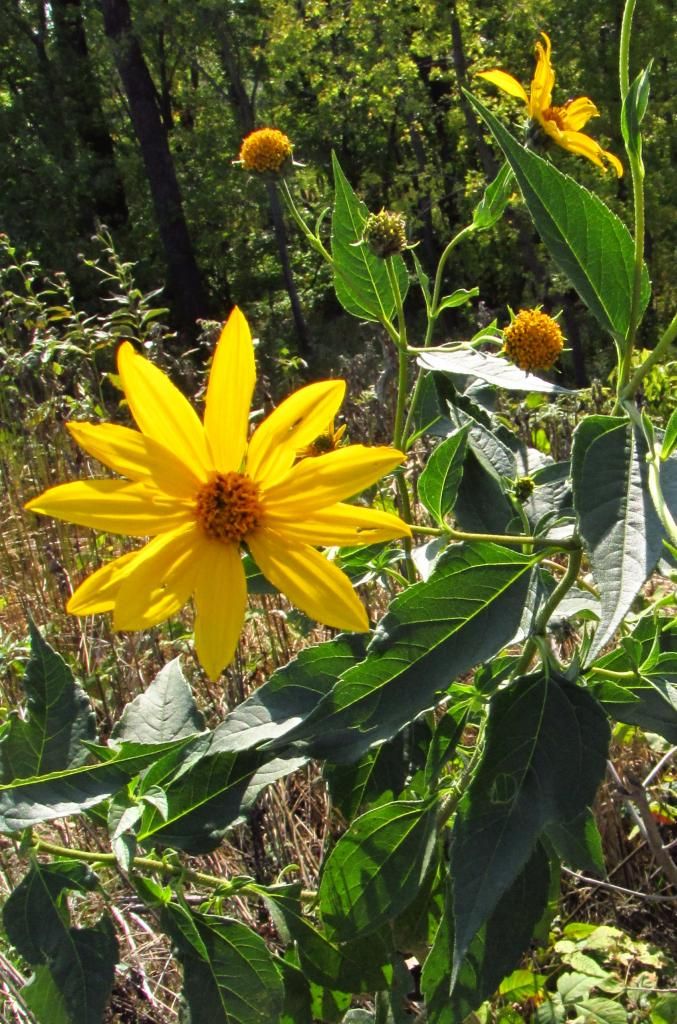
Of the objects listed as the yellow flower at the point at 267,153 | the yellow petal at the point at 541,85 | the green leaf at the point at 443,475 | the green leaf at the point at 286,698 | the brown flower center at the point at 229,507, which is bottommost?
the green leaf at the point at 286,698

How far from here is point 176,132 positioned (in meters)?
12.7

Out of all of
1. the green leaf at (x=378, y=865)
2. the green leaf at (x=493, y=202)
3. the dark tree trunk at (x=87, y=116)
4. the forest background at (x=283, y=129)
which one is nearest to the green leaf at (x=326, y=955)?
the green leaf at (x=378, y=865)

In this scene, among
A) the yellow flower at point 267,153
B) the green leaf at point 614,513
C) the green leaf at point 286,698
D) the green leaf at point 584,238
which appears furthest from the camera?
the yellow flower at point 267,153

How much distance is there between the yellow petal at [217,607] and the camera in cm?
83

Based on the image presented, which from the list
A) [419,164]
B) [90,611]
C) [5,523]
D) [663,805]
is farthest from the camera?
[419,164]

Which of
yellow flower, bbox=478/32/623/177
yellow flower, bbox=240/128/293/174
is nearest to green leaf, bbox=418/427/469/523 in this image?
yellow flower, bbox=478/32/623/177

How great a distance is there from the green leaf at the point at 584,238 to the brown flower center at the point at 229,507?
324 millimetres

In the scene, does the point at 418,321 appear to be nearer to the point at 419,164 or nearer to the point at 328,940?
the point at 419,164

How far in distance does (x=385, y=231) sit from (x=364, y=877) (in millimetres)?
692

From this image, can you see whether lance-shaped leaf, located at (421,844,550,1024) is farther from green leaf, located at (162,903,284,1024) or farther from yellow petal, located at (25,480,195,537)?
yellow petal, located at (25,480,195,537)

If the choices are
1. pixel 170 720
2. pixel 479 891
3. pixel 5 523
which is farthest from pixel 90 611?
pixel 5 523

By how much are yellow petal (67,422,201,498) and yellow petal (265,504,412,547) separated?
82mm

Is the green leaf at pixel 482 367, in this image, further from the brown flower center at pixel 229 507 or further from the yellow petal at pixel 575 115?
the yellow petal at pixel 575 115

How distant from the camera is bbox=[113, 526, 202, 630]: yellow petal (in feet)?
2.62
